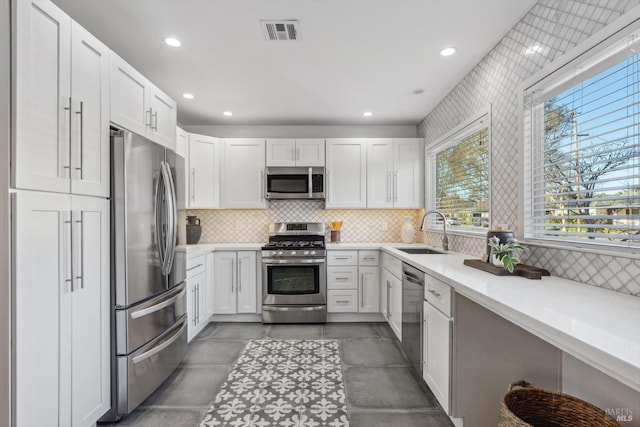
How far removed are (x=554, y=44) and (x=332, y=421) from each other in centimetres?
257

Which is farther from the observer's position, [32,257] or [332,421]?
[332,421]

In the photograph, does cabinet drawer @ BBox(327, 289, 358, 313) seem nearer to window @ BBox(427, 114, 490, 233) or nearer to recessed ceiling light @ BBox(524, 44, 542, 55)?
window @ BBox(427, 114, 490, 233)

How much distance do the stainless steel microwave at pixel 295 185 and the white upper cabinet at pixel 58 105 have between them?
214 cm

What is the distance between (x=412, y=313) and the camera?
2.29m

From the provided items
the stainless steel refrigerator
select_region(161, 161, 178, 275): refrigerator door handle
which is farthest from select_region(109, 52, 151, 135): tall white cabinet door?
select_region(161, 161, 178, 275): refrigerator door handle

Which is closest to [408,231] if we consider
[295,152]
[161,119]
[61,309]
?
[295,152]

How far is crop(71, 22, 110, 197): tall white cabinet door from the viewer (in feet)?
4.84

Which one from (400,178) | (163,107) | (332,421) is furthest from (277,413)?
(400,178)

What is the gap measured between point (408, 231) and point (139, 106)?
3242mm

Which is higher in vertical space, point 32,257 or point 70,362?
point 32,257

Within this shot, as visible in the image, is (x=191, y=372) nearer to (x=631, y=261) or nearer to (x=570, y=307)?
(x=570, y=307)

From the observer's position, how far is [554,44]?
5.30 ft

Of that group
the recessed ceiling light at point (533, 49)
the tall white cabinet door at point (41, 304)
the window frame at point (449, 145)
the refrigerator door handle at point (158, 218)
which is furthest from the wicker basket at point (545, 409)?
the refrigerator door handle at point (158, 218)

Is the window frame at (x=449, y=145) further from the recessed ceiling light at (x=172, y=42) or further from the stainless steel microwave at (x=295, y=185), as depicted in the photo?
the recessed ceiling light at (x=172, y=42)
